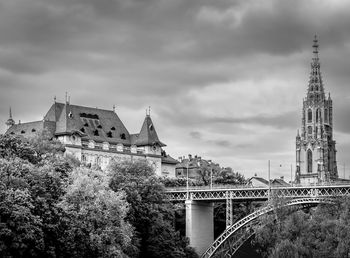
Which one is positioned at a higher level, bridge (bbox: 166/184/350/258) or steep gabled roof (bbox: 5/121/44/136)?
steep gabled roof (bbox: 5/121/44/136)

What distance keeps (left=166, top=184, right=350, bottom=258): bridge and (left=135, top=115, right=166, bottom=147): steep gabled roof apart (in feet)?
152

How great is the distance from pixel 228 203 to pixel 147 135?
55312 millimetres

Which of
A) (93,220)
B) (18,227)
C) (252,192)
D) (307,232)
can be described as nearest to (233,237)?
(252,192)

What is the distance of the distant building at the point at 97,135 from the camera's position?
15012 cm

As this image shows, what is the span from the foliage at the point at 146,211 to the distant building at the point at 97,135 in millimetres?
37535

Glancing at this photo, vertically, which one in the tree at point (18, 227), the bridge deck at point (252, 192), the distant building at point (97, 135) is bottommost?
the tree at point (18, 227)

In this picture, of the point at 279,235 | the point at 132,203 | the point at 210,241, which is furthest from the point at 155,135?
the point at 279,235

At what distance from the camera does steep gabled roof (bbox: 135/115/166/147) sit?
16275cm

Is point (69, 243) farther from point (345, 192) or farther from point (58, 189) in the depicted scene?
point (345, 192)

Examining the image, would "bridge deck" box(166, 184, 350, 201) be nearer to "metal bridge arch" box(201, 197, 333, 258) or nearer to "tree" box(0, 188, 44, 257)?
"metal bridge arch" box(201, 197, 333, 258)

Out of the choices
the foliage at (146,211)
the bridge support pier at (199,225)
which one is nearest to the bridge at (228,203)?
the bridge support pier at (199,225)

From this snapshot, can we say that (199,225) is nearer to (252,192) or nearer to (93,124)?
(252,192)

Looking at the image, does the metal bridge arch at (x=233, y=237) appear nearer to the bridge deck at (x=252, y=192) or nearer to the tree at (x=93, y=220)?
the bridge deck at (x=252, y=192)

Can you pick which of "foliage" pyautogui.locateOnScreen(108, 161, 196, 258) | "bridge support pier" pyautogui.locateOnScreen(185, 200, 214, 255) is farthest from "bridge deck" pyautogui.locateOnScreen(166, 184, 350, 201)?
"foliage" pyautogui.locateOnScreen(108, 161, 196, 258)
